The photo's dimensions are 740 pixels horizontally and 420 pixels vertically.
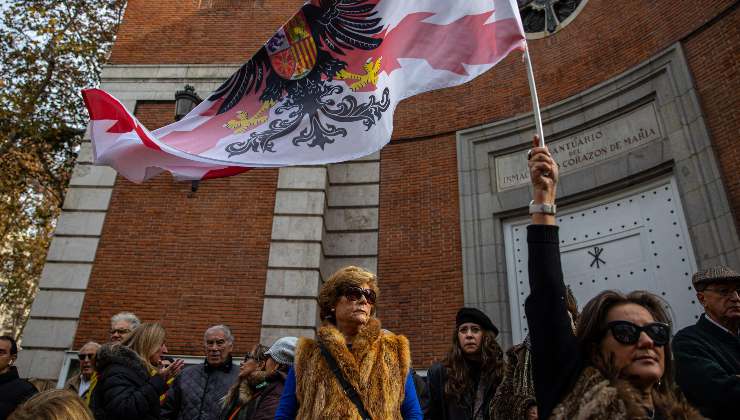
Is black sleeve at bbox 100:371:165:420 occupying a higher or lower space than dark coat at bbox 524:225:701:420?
lower

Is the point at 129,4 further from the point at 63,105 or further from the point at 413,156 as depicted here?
the point at 413,156

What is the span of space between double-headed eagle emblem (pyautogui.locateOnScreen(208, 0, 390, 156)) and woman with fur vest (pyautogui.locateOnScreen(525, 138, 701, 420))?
296 centimetres

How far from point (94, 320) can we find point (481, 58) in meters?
7.46

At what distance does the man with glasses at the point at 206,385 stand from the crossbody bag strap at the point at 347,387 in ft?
7.48

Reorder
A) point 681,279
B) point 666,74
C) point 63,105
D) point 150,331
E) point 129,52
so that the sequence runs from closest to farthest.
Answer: point 150,331, point 681,279, point 666,74, point 129,52, point 63,105

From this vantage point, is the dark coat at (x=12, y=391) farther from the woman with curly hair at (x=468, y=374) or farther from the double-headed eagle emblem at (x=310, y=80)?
the woman with curly hair at (x=468, y=374)

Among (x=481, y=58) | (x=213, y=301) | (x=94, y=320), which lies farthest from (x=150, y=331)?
(x=94, y=320)

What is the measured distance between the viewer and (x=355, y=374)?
2945 millimetres

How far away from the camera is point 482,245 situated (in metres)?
8.74

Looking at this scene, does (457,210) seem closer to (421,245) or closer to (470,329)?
(421,245)

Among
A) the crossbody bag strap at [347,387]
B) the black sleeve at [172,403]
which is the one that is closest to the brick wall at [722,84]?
the crossbody bag strap at [347,387]

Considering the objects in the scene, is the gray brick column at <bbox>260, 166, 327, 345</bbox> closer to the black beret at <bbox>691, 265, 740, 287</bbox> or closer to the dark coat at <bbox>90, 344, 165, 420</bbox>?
the dark coat at <bbox>90, 344, 165, 420</bbox>

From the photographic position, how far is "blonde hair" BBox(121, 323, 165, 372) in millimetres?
4176

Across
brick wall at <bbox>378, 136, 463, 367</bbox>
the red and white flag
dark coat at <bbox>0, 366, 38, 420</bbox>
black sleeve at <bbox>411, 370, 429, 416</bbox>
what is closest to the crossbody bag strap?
black sleeve at <bbox>411, 370, 429, 416</bbox>
